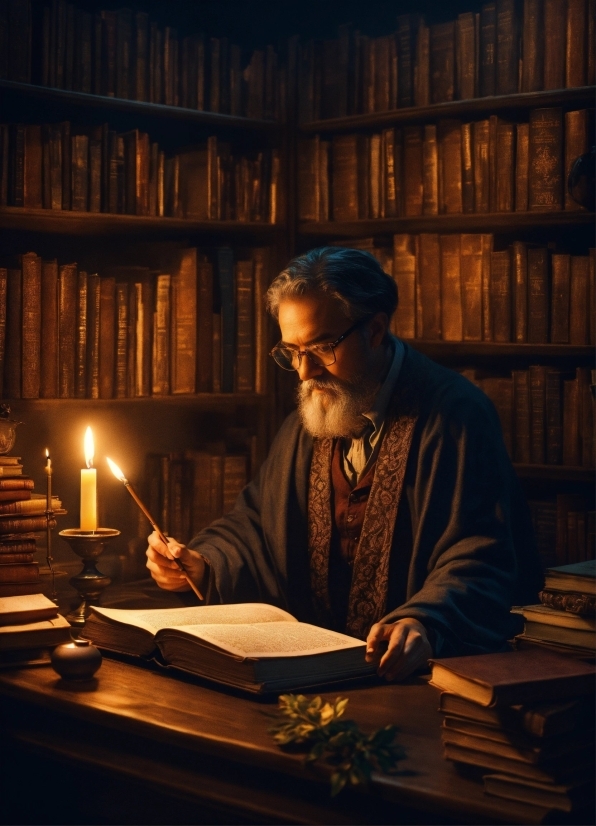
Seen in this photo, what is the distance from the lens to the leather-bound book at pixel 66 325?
3.20 metres

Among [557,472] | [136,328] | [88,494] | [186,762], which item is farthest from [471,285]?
[186,762]

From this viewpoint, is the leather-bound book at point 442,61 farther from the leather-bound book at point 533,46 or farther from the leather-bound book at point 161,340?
the leather-bound book at point 161,340

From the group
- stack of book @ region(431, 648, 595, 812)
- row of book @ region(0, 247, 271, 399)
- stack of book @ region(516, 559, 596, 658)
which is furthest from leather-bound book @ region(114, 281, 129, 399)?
stack of book @ region(431, 648, 595, 812)

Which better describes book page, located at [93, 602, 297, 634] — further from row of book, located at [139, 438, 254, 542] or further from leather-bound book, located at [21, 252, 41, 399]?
row of book, located at [139, 438, 254, 542]

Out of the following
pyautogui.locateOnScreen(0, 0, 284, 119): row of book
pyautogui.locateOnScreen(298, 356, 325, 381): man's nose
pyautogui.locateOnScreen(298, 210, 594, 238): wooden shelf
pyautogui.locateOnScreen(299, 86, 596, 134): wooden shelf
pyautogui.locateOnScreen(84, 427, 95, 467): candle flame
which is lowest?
pyautogui.locateOnScreen(84, 427, 95, 467): candle flame

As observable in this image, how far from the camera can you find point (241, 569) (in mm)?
2709

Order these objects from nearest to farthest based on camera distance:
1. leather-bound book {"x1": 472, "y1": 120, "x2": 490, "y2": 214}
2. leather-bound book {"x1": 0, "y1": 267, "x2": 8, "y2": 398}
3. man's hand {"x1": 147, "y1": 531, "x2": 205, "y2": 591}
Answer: man's hand {"x1": 147, "y1": 531, "x2": 205, "y2": 591} → leather-bound book {"x1": 0, "y1": 267, "x2": 8, "y2": 398} → leather-bound book {"x1": 472, "y1": 120, "x2": 490, "y2": 214}

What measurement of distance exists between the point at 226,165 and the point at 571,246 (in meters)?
1.18

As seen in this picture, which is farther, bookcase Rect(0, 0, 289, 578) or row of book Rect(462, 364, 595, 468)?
row of book Rect(462, 364, 595, 468)

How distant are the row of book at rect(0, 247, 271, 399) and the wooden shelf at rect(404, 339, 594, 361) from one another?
0.57 metres

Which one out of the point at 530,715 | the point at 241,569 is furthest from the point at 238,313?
the point at 530,715

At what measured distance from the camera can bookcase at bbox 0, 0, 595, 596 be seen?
3.25 meters

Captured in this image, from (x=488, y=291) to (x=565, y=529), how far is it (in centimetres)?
80

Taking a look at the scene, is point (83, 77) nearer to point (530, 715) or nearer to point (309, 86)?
point (309, 86)
